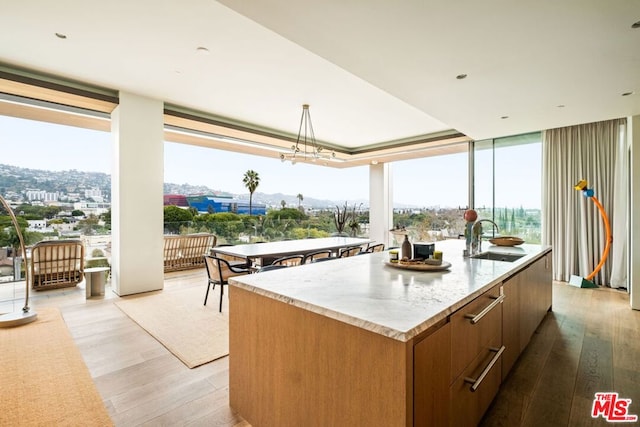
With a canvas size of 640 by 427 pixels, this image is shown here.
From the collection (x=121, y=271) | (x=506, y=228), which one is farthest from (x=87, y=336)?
(x=506, y=228)

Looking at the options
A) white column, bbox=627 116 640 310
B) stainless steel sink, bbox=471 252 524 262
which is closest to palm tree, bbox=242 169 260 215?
stainless steel sink, bbox=471 252 524 262

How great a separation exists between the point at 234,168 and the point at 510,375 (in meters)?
7.71

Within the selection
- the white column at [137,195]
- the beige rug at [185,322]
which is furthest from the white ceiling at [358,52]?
the beige rug at [185,322]

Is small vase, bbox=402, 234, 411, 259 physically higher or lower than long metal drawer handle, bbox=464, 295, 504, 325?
higher

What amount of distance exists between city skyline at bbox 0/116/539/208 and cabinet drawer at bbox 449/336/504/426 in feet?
15.6

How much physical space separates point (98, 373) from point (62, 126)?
15.8 feet

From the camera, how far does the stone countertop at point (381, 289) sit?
3.96ft

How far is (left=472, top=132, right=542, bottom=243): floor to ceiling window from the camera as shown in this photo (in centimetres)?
591

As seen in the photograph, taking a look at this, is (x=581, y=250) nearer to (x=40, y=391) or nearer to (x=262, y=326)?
(x=262, y=326)

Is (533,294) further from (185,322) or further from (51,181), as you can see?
(51,181)

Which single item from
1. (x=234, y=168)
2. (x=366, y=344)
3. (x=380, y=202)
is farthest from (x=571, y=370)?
(x=234, y=168)

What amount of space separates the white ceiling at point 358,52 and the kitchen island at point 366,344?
180 cm

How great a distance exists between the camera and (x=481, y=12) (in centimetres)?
216

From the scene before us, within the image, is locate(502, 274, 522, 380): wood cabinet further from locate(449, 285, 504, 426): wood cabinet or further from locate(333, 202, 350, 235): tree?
locate(333, 202, 350, 235): tree
